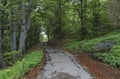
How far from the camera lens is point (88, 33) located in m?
32.2

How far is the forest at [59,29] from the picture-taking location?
16672 mm

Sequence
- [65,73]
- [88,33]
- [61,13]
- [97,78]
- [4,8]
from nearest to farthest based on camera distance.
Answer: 1. [97,78]
2. [65,73]
3. [4,8]
4. [88,33]
5. [61,13]

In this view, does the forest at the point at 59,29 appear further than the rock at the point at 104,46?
No

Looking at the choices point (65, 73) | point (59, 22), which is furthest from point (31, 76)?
point (59, 22)

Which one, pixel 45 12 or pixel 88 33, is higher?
pixel 45 12

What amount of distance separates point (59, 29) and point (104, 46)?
61.6 feet

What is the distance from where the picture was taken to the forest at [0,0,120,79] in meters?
16.7

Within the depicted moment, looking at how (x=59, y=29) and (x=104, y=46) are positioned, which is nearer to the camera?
(x=104, y=46)

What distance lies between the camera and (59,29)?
3850 cm

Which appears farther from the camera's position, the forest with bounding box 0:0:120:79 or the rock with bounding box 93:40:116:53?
the rock with bounding box 93:40:116:53

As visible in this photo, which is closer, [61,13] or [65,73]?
[65,73]

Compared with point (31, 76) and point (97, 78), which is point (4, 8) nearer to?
point (31, 76)

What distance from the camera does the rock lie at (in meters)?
19.7

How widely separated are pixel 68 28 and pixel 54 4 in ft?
21.8
